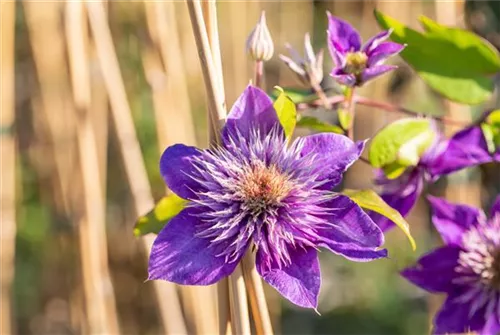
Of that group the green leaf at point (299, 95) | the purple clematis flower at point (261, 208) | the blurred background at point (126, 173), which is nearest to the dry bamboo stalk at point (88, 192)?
the blurred background at point (126, 173)

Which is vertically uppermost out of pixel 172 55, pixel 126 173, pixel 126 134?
pixel 172 55

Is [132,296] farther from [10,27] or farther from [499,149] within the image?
[499,149]

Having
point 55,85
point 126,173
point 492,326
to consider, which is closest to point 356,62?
point 492,326

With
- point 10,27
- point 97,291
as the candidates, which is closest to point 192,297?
point 97,291

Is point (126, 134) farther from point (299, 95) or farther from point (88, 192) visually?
point (299, 95)

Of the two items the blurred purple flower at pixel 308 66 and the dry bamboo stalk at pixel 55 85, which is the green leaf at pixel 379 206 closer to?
the blurred purple flower at pixel 308 66
